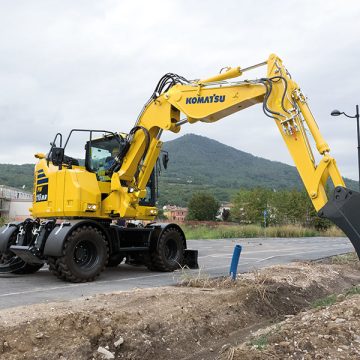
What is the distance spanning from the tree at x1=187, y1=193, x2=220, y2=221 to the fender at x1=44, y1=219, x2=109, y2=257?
80.3m

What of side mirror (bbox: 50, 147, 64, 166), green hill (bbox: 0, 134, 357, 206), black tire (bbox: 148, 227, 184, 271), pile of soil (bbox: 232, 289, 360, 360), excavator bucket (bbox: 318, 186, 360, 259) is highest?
green hill (bbox: 0, 134, 357, 206)

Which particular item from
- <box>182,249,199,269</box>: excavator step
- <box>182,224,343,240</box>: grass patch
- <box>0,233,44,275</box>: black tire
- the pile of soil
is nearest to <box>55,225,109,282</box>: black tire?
<box>0,233,44,275</box>: black tire

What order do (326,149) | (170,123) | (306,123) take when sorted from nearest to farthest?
(326,149) → (306,123) → (170,123)

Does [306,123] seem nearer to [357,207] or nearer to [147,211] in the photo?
[357,207]

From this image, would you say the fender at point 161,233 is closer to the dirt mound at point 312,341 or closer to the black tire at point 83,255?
the black tire at point 83,255

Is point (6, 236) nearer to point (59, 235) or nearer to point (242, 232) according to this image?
point (59, 235)

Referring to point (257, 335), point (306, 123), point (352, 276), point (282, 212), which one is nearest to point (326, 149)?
point (306, 123)

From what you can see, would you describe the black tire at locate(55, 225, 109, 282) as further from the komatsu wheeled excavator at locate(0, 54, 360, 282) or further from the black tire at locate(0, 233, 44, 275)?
the black tire at locate(0, 233, 44, 275)

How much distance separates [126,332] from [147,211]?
6921 millimetres

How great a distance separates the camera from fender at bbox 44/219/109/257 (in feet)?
33.3

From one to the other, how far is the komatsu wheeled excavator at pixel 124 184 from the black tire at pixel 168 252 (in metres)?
0.03

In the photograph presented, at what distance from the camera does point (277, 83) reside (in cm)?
920

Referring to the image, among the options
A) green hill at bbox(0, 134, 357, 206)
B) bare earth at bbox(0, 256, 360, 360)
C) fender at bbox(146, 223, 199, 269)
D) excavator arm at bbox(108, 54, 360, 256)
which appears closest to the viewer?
bare earth at bbox(0, 256, 360, 360)

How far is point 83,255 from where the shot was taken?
434 inches
